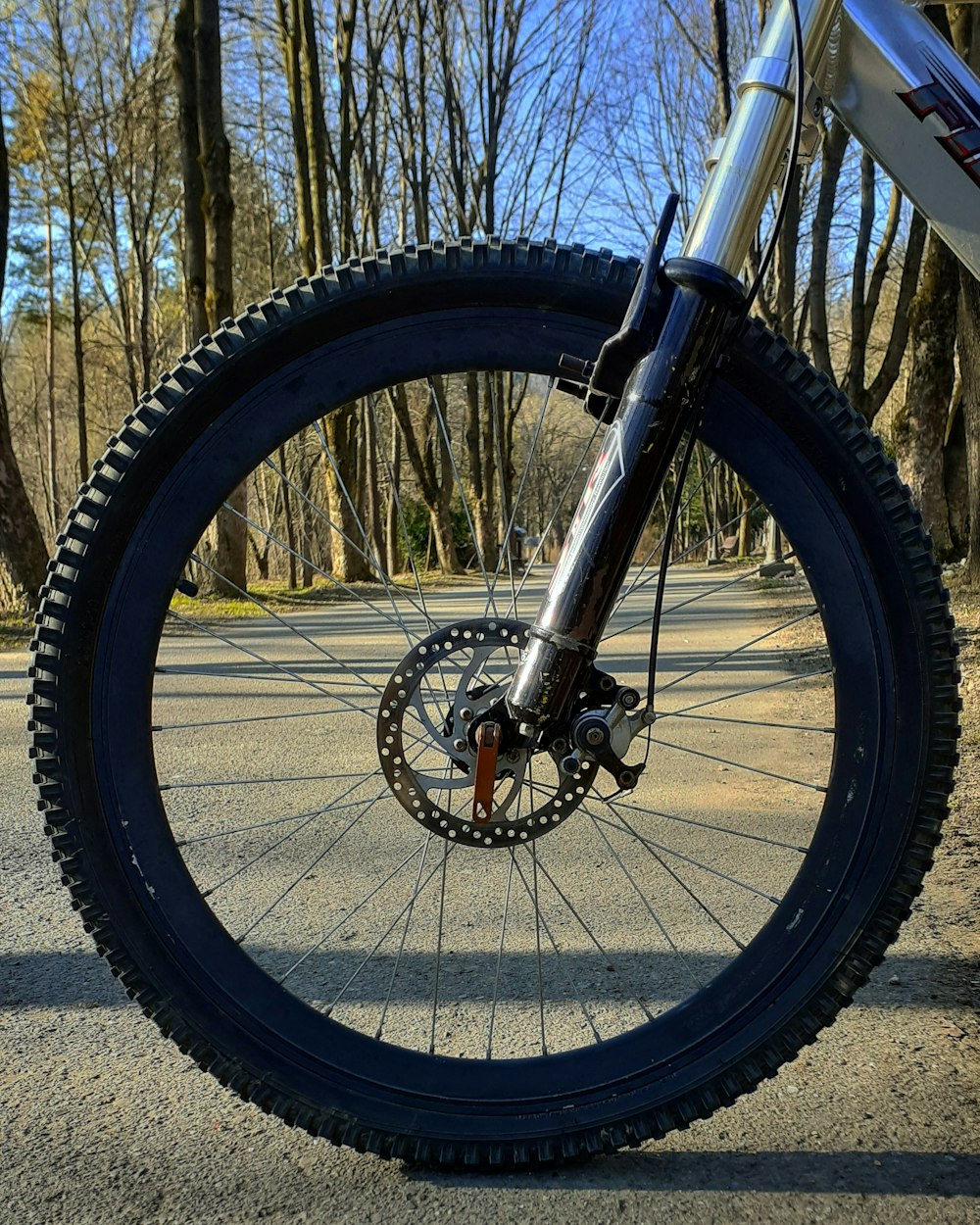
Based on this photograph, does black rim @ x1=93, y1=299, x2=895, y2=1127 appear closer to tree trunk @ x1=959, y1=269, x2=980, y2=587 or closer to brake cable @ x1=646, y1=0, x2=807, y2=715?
brake cable @ x1=646, y1=0, x2=807, y2=715

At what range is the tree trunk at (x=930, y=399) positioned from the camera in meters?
11.8

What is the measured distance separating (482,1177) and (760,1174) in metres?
0.42

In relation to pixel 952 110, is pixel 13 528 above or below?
below

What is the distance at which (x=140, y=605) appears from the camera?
1613 mm

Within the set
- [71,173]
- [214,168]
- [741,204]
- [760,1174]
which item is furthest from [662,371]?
[71,173]

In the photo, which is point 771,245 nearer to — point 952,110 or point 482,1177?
point 952,110

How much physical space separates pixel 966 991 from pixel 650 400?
4.92 feet

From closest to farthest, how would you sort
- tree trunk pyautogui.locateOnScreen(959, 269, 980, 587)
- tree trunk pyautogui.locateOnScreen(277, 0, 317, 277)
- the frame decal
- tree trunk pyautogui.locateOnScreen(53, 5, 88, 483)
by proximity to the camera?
the frame decal < tree trunk pyautogui.locateOnScreen(959, 269, 980, 587) < tree trunk pyautogui.locateOnScreen(277, 0, 317, 277) < tree trunk pyautogui.locateOnScreen(53, 5, 88, 483)

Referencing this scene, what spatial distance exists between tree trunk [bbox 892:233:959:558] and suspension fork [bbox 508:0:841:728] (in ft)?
35.5

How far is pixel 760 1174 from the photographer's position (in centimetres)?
162

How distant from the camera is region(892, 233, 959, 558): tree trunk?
38.6ft

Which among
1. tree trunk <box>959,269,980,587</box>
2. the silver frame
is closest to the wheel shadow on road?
the silver frame

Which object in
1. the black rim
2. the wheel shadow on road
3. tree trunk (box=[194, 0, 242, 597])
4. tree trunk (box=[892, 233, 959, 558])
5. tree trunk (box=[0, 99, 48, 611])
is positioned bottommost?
the wheel shadow on road

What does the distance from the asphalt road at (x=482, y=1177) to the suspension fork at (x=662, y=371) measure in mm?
710
